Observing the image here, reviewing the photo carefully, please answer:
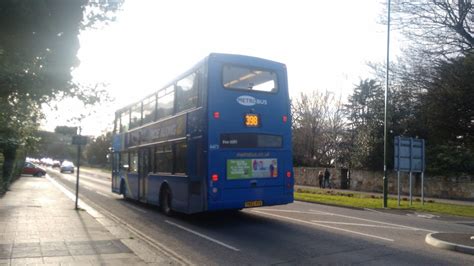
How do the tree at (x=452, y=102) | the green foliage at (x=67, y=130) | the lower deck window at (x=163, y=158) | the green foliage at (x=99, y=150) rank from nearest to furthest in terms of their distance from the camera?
the lower deck window at (x=163, y=158)
the green foliage at (x=67, y=130)
the tree at (x=452, y=102)
the green foliage at (x=99, y=150)

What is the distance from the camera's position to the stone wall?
26812 mm

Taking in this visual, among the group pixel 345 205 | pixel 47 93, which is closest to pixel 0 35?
pixel 47 93

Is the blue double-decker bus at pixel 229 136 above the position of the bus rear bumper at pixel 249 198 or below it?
above

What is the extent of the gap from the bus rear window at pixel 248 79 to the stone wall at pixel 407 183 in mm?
17992

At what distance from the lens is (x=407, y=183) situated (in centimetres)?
3042

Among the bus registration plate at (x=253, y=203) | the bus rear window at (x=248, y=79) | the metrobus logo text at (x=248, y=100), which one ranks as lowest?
the bus registration plate at (x=253, y=203)

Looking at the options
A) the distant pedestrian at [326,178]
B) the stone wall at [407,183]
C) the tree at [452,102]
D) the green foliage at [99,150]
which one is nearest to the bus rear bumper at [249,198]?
the tree at [452,102]

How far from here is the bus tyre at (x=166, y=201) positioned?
15161 mm

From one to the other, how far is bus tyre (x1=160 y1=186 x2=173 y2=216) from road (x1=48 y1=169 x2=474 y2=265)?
0.80 feet

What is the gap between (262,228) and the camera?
1260 cm

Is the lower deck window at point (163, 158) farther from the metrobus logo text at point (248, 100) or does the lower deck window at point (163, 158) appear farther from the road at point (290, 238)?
the metrobus logo text at point (248, 100)

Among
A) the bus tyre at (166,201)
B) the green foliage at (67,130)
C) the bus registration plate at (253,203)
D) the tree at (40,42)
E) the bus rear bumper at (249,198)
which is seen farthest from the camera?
the green foliage at (67,130)

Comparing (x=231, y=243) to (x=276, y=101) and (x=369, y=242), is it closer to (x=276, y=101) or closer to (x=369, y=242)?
(x=369, y=242)

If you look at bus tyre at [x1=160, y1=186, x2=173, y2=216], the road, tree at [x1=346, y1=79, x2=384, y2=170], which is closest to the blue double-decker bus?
bus tyre at [x1=160, y1=186, x2=173, y2=216]
